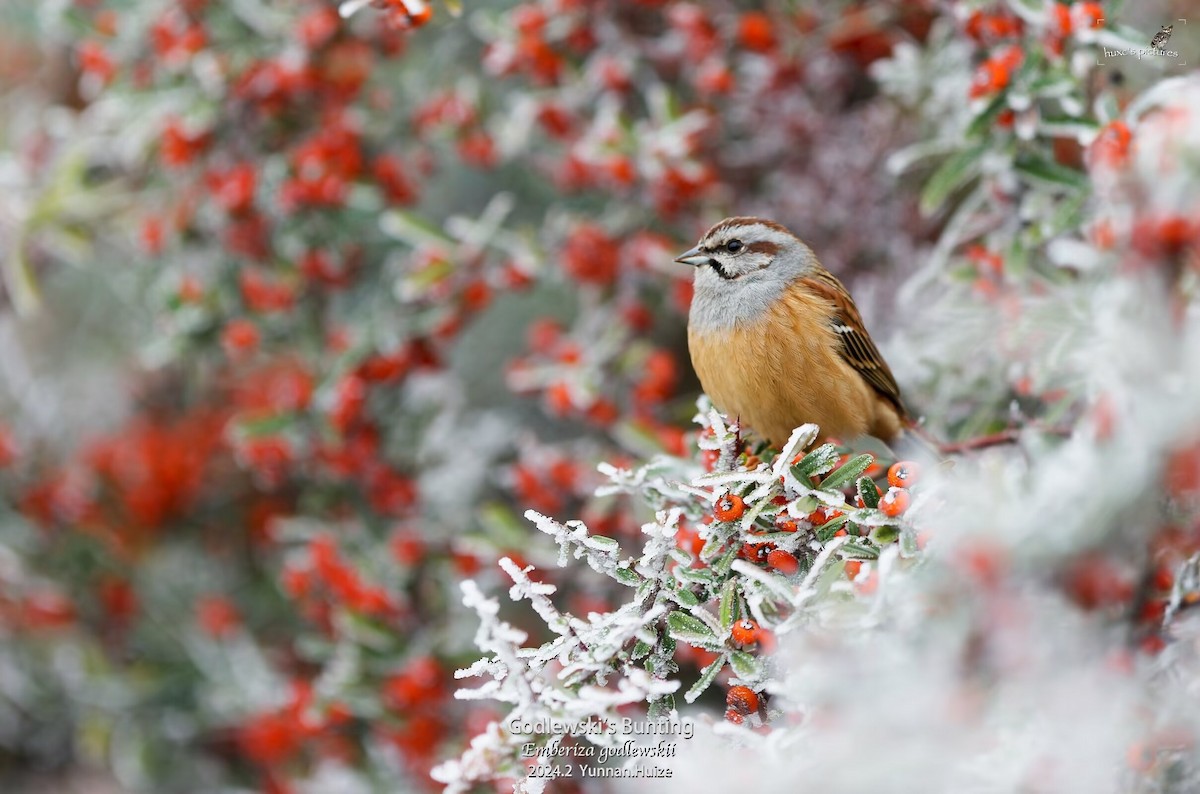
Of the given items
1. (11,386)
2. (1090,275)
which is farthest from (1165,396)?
(11,386)

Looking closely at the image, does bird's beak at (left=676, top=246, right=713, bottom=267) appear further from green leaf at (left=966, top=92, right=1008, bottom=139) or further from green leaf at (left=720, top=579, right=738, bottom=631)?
green leaf at (left=720, top=579, right=738, bottom=631)

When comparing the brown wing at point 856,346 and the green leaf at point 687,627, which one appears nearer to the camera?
the green leaf at point 687,627

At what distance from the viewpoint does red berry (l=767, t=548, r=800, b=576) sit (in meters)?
2.02

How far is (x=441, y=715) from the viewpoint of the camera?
10.6 ft

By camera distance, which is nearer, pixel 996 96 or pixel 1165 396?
pixel 1165 396

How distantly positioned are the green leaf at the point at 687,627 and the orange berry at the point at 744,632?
4cm

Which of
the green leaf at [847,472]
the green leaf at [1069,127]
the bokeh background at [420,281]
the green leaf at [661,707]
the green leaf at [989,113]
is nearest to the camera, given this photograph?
the green leaf at [661,707]

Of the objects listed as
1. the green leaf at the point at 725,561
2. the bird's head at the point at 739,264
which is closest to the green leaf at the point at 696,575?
the green leaf at the point at 725,561

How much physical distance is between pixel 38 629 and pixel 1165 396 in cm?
397

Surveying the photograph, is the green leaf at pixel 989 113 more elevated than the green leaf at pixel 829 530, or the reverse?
the green leaf at pixel 989 113

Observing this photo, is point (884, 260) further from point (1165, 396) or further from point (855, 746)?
point (855, 746)

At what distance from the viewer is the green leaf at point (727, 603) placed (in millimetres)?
1929

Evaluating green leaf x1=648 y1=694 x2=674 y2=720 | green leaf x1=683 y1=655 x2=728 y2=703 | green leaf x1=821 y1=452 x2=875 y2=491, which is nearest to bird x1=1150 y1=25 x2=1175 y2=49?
green leaf x1=821 y1=452 x2=875 y2=491

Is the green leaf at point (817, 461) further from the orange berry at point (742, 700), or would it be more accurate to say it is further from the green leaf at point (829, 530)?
the orange berry at point (742, 700)
